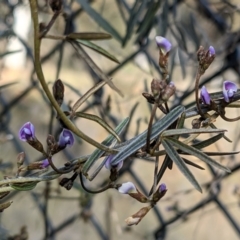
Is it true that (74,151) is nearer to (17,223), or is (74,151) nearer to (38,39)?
(17,223)

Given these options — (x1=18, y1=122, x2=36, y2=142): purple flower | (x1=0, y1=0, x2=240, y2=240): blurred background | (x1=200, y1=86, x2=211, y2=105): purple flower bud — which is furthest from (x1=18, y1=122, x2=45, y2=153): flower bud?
(x1=0, y1=0, x2=240, y2=240): blurred background

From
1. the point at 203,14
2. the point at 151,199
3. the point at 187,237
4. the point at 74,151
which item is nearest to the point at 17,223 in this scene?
the point at 74,151

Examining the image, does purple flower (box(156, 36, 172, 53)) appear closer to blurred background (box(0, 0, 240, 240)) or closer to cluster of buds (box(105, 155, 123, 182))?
cluster of buds (box(105, 155, 123, 182))

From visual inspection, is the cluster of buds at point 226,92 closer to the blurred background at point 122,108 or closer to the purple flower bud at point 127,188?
the purple flower bud at point 127,188

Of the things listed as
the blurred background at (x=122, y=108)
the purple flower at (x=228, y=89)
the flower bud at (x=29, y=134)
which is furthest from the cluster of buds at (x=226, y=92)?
the blurred background at (x=122, y=108)

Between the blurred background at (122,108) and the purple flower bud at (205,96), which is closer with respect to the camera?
the purple flower bud at (205,96)

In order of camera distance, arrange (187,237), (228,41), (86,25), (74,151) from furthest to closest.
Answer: (74,151) < (187,237) < (86,25) < (228,41)
